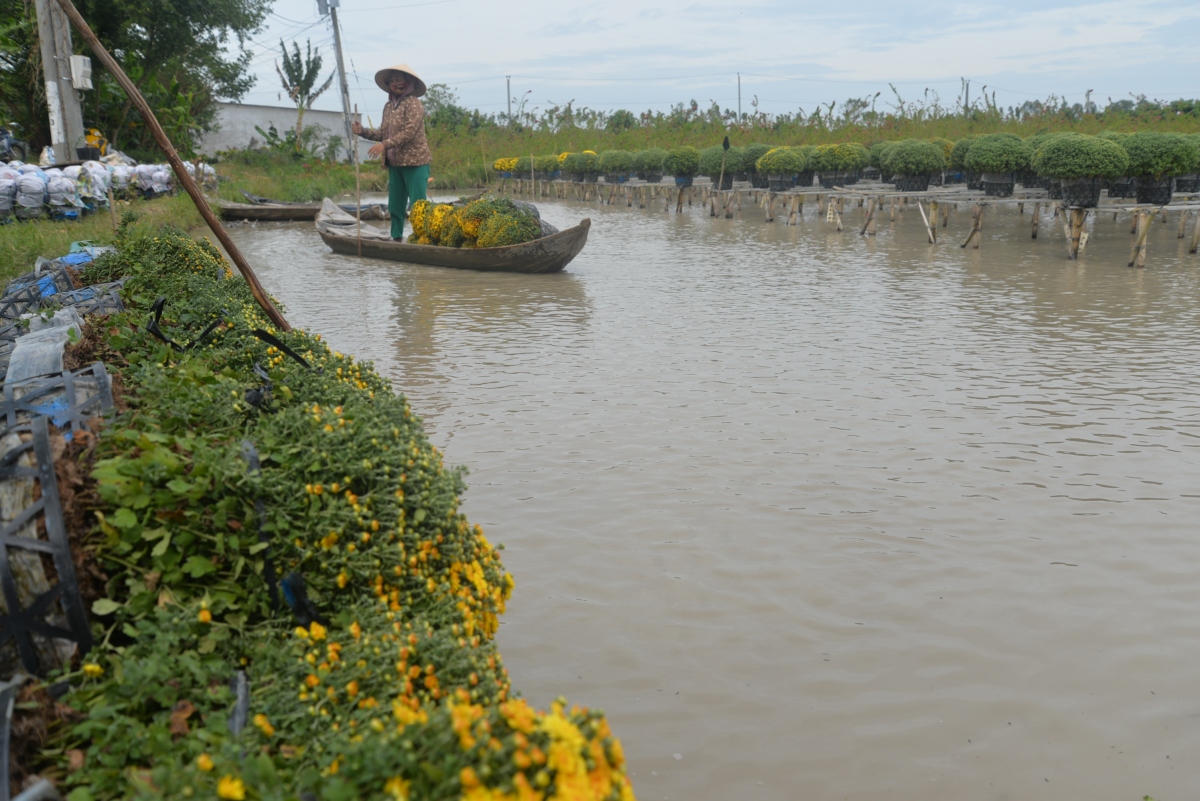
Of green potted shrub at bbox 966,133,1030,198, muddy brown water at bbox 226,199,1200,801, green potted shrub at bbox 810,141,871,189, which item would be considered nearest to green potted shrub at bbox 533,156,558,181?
green potted shrub at bbox 810,141,871,189

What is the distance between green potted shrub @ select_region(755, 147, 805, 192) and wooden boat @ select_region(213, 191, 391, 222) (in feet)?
28.3

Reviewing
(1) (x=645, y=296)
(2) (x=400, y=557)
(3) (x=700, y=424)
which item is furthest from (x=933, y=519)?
(1) (x=645, y=296)

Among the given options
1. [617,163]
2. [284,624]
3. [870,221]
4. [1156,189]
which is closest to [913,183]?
[870,221]

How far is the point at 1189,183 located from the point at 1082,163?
654 centimetres

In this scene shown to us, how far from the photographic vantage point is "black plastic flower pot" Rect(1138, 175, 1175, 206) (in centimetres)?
1355

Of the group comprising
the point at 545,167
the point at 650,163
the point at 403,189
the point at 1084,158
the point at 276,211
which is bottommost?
the point at 276,211

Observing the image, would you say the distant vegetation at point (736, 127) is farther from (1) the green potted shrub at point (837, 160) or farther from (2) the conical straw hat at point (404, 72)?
(2) the conical straw hat at point (404, 72)

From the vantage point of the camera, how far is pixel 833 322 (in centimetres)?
888

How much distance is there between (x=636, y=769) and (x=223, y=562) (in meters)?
1.33

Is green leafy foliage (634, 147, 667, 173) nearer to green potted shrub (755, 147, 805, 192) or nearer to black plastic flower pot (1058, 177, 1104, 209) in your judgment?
green potted shrub (755, 147, 805, 192)

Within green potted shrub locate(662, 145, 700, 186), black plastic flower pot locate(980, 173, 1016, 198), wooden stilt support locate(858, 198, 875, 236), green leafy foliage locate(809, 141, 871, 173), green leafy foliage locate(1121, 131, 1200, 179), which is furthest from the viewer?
green potted shrub locate(662, 145, 700, 186)

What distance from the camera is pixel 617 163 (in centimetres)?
2944

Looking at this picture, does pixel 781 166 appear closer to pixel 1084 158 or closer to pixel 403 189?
pixel 1084 158

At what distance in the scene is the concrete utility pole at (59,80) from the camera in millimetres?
13312
